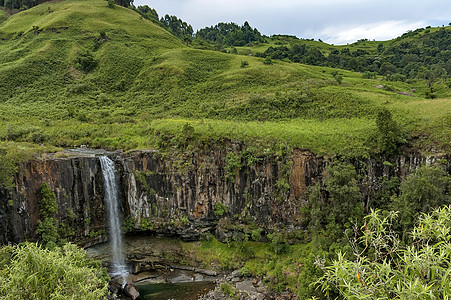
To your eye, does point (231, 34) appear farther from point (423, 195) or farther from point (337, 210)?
point (423, 195)

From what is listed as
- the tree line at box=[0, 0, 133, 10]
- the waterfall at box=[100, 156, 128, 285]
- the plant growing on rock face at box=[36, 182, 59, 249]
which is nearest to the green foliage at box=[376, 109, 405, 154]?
the waterfall at box=[100, 156, 128, 285]

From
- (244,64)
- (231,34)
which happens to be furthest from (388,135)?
(231,34)

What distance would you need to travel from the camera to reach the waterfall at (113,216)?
29.8m

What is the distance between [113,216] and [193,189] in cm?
887

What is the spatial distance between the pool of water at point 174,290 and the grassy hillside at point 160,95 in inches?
569

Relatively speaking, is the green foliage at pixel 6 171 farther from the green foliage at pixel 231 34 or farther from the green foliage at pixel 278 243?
the green foliage at pixel 231 34

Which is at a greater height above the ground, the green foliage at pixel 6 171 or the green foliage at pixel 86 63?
the green foliage at pixel 86 63

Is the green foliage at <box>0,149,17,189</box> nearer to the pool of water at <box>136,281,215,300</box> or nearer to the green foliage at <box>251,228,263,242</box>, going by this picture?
the pool of water at <box>136,281,215,300</box>

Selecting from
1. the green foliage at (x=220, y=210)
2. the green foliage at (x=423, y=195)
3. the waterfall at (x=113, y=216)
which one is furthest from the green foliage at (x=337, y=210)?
the waterfall at (x=113, y=216)

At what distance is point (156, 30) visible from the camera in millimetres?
83062

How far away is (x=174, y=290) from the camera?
2720 cm

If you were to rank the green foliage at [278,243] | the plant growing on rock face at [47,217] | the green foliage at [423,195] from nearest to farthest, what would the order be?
the green foliage at [423,195], the plant growing on rock face at [47,217], the green foliage at [278,243]

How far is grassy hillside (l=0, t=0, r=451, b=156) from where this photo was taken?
107 ft

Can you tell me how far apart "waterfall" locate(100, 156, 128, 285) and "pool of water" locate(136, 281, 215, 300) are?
3.43 meters
